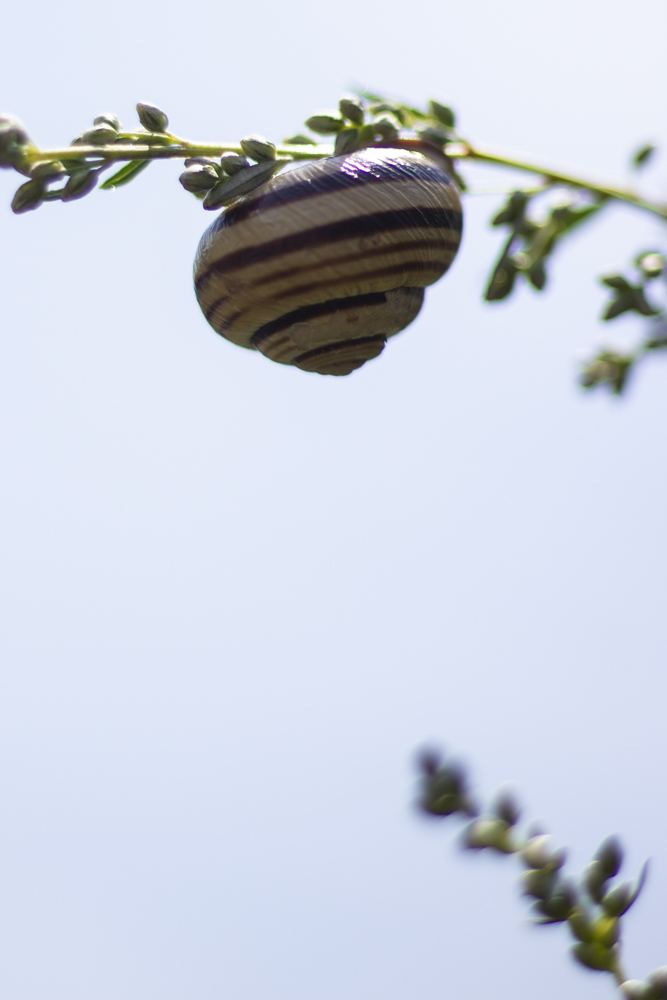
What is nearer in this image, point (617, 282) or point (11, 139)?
point (11, 139)

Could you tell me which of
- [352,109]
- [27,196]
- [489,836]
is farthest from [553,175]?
[489,836]

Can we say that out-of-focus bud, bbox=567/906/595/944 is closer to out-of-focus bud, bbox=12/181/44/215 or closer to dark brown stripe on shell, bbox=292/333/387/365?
dark brown stripe on shell, bbox=292/333/387/365

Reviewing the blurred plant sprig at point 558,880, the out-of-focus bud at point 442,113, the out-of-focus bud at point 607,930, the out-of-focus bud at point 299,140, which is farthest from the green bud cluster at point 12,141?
the out-of-focus bud at point 607,930

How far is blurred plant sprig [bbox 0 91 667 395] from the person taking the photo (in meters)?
0.73

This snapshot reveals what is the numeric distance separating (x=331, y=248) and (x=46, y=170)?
0.21m

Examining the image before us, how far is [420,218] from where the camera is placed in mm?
713

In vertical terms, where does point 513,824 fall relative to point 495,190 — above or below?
below

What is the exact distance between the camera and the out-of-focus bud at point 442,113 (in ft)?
2.70

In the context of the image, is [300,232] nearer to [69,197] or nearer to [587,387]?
[69,197]

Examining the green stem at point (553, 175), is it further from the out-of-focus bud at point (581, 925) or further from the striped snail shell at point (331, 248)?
the out-of-focus bud at point (581, 925)

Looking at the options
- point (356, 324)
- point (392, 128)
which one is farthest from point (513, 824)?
point (392, 128)

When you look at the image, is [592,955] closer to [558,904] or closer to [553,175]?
[558,904]

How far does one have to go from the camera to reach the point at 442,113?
0.83 metres

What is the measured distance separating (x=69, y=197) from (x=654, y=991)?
0.65 m
